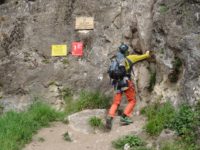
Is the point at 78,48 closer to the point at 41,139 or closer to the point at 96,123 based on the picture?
the point at 96,123

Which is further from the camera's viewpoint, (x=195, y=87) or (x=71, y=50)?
(x=71, y=50)

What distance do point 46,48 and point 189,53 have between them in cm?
451

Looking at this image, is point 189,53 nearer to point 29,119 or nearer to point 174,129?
point 174,129

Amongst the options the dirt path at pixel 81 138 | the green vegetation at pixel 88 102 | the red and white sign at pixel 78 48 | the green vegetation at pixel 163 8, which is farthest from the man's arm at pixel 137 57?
the red and white sign at pixel 78 48

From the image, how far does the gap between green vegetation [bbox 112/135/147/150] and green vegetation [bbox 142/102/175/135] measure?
36cm

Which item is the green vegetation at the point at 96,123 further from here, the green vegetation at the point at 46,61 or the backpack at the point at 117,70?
the green vegetation at the point at 46,61

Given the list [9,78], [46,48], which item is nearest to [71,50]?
[46,48]

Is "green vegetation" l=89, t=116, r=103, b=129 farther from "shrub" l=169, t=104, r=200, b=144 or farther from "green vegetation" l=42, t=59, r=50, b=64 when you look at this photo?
"green vegetation" l=42, t=59, r=50, b=64

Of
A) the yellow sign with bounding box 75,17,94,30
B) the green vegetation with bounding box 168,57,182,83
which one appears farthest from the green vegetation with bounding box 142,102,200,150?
the yellow sign with bounding box 75,17,94,30

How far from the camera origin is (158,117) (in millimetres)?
9859

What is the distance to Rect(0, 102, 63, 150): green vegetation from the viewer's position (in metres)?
9.93

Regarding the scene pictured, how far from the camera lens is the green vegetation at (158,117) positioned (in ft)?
31.5

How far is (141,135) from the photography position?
9742mm

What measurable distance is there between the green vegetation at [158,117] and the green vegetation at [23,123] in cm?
246
